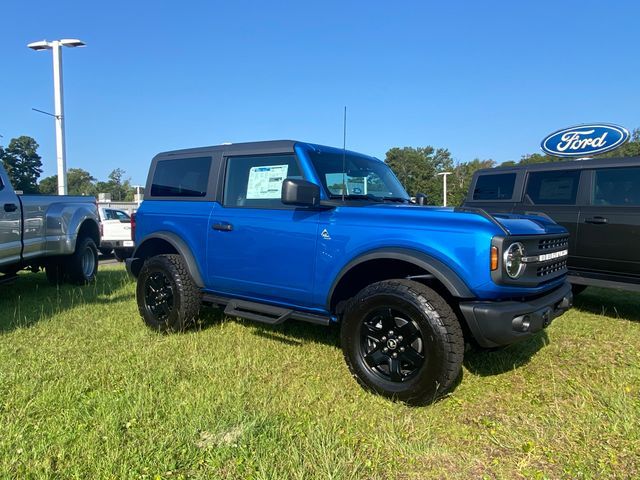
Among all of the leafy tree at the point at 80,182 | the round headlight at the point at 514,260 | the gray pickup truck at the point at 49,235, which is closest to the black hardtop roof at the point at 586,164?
the round headlight at the point at 514,260

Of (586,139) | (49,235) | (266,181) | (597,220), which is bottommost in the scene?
(49,235)

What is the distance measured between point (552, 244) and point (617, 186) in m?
2.78

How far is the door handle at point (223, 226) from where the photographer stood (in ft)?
13.8

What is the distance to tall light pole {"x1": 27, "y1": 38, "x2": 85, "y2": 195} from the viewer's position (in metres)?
15.1

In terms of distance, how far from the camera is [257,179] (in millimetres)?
4270

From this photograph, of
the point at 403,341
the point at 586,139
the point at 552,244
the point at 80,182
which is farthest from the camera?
the point at 80,182

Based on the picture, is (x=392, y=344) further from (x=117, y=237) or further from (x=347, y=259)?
(x=117, y=237)

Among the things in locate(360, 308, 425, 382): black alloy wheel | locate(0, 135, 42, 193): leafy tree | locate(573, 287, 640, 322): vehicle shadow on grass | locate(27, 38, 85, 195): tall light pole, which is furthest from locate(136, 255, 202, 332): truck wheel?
locate(0, 135, 42, 193): leafy tree

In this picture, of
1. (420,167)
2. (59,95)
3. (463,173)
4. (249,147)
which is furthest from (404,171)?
(249,147)

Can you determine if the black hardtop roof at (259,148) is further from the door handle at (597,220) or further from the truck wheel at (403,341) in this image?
the door handle at (597,220)

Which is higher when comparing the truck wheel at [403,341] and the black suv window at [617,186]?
the black suv window at [617,186]

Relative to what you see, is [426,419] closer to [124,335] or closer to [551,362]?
[551,362]

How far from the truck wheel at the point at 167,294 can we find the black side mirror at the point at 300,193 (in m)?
1.68

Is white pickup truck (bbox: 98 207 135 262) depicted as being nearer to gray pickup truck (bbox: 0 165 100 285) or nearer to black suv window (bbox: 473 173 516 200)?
gray pickup truck (bbox: 0 165 100 285)
